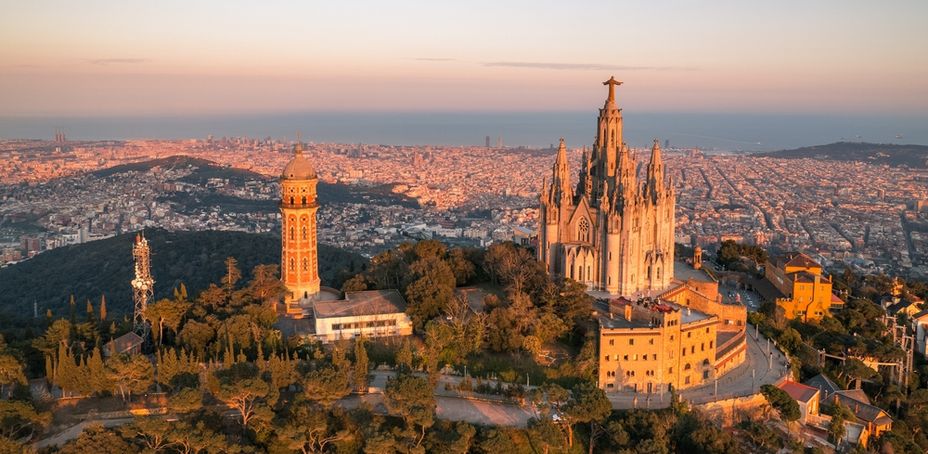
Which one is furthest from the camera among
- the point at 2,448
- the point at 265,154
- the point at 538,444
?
the point at 265,154

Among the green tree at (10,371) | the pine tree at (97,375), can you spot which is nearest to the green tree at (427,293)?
the pine tree at (97,375)

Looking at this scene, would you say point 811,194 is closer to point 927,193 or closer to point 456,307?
point 927,193

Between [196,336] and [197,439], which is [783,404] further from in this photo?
[196,336]

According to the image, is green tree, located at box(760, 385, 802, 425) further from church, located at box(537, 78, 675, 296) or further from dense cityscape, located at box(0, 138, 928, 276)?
dense cityscape, located at box(0, 138, 928, 276)

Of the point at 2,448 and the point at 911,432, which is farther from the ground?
the point at 2,448

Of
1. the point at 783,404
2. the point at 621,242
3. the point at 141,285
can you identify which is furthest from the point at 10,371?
the point at 783,404

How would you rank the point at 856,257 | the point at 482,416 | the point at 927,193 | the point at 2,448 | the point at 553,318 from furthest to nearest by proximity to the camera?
the point at 927,193
the point at 856,257
the point at 553,318
the point at 482,416
the point at 2,448

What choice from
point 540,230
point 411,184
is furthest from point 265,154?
point 540,230
